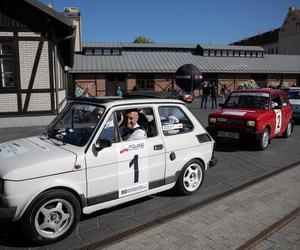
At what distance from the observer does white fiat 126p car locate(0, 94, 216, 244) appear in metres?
3.68

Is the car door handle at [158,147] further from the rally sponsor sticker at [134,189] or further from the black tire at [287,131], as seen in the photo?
the black tire at [287,131]

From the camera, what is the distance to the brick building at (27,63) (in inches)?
480

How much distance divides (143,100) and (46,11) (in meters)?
8.46

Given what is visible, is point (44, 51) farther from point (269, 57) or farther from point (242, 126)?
point (269, 57)

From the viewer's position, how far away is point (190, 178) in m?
5.50

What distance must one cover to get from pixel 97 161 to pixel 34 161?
0.75m

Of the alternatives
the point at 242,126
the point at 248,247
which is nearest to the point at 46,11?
the point at 242,126

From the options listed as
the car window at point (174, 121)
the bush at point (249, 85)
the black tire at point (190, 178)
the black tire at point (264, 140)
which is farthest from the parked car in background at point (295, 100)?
the bush at point (249, 85)

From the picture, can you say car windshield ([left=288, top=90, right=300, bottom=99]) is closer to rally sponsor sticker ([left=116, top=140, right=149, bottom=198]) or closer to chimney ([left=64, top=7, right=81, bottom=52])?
rally sponsor sticker ([left=116, top=140, right=149, bottom=198])

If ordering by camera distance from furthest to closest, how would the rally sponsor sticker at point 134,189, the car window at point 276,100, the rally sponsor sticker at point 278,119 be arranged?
the car window at point 276,100
the rally sponsor sticker at point 278,119
the rally sponsor sticker at point 134,189

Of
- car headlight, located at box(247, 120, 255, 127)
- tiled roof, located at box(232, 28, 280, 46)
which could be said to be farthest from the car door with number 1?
tiled roof, located at box(232, 28, 280, 46)

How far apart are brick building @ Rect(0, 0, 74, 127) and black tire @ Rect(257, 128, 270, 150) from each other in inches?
305

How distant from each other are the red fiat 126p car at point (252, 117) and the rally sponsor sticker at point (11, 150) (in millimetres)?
5967

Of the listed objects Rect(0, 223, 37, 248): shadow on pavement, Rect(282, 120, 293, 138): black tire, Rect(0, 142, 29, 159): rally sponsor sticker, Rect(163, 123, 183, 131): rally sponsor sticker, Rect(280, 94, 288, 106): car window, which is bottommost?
Rect(0, 223, 37, 248): shadow on pavement
